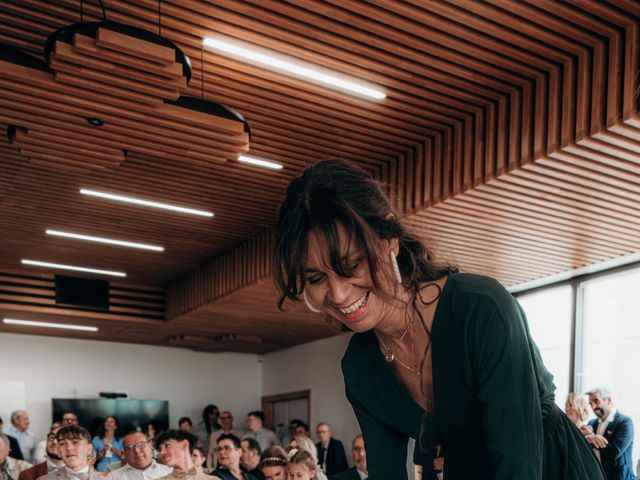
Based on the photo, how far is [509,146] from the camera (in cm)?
482

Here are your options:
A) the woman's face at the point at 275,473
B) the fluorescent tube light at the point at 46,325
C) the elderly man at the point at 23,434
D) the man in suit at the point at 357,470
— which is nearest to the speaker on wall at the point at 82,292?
the fluorescent tube light at the point at 46,325

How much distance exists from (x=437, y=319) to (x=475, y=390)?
0.10 meters

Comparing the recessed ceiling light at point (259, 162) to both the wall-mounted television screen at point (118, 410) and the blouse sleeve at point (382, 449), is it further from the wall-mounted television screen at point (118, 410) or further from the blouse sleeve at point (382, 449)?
the wall-mounted television screen at point (118, 410)

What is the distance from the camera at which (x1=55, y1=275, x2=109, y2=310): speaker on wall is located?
33.8 ft

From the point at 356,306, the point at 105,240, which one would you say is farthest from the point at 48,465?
the point at 356,306

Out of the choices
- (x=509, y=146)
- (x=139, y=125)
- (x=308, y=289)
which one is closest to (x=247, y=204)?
(x=139, y=125)

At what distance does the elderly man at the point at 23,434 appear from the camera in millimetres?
10516

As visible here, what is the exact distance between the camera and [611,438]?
6188 millimetres

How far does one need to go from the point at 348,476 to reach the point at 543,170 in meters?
3.71

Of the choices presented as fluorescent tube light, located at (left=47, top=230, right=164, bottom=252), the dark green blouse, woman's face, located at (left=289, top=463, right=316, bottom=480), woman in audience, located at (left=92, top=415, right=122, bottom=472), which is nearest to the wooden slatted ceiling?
fluorescent tube light, located at (left=47, top=230, right=164, bottom=252)

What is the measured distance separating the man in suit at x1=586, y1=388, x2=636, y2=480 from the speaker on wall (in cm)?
685

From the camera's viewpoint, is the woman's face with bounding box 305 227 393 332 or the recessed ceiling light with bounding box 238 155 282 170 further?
the recessed ceiling light with bounding box 238 155 282 170

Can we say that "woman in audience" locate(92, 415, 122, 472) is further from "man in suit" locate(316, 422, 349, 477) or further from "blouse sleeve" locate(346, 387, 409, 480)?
"blouse sleeve" locate(346, 387, 409, 480)

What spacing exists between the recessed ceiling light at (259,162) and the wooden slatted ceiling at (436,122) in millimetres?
103
